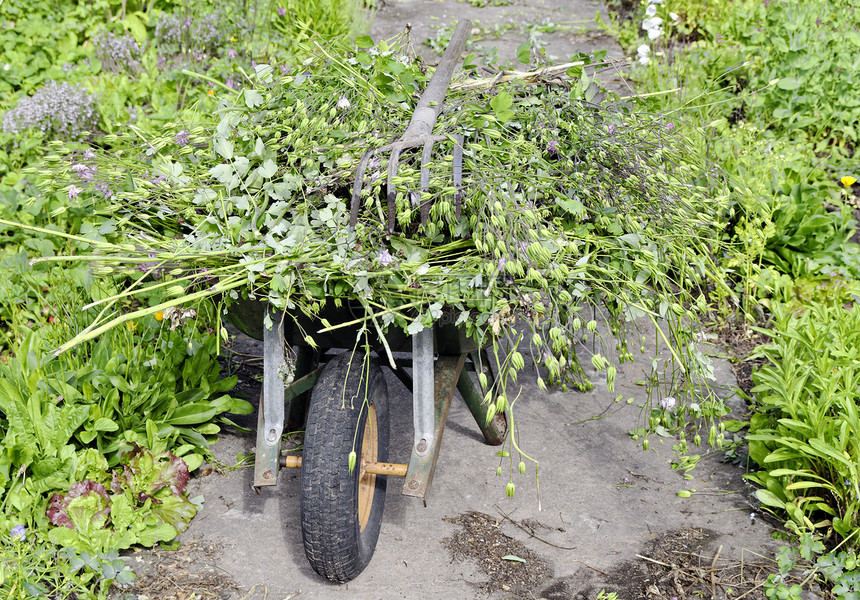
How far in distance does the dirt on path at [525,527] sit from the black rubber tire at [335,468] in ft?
0.19

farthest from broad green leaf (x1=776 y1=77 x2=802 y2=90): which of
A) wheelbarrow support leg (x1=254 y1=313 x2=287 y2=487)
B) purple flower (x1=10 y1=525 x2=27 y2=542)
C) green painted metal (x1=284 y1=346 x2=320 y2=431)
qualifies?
purple flower (x1=10 y1=525 x2=27 y2=542)

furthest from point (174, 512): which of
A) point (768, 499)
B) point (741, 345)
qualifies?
point (741, 345)

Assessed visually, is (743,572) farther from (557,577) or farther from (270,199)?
(270,199)

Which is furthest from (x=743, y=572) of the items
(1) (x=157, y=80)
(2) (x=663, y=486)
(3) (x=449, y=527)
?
(1) (x=157, y=80)

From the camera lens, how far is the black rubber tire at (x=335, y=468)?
2.04 meters

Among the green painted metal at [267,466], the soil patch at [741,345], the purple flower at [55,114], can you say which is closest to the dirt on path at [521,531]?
the green painted metal at [267,466]

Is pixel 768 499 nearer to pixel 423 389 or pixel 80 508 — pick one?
pixel 423 389

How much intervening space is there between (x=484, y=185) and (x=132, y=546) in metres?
1.62

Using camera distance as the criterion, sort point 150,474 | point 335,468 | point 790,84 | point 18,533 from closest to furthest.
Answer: point 335,468
point 18,533
point 150,474
point 790,84

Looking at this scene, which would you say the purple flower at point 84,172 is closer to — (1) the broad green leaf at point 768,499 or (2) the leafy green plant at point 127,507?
(2) the leafy green plant at point 127,507

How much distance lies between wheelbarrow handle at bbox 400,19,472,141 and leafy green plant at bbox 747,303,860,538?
1.47 meters

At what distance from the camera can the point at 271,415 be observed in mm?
2113

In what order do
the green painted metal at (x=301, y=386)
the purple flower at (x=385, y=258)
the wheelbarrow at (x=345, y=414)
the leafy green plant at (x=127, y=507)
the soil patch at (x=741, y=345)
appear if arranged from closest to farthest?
the purple flower at (x=385, y=258), the wheelbarrow at (x=345, y=414), the leafy green plant at (x=127, y=507), the green painted metal at (x=301, y=386), the soil patch at (x=741, y=345)

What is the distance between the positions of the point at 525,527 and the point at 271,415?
0.98 m
